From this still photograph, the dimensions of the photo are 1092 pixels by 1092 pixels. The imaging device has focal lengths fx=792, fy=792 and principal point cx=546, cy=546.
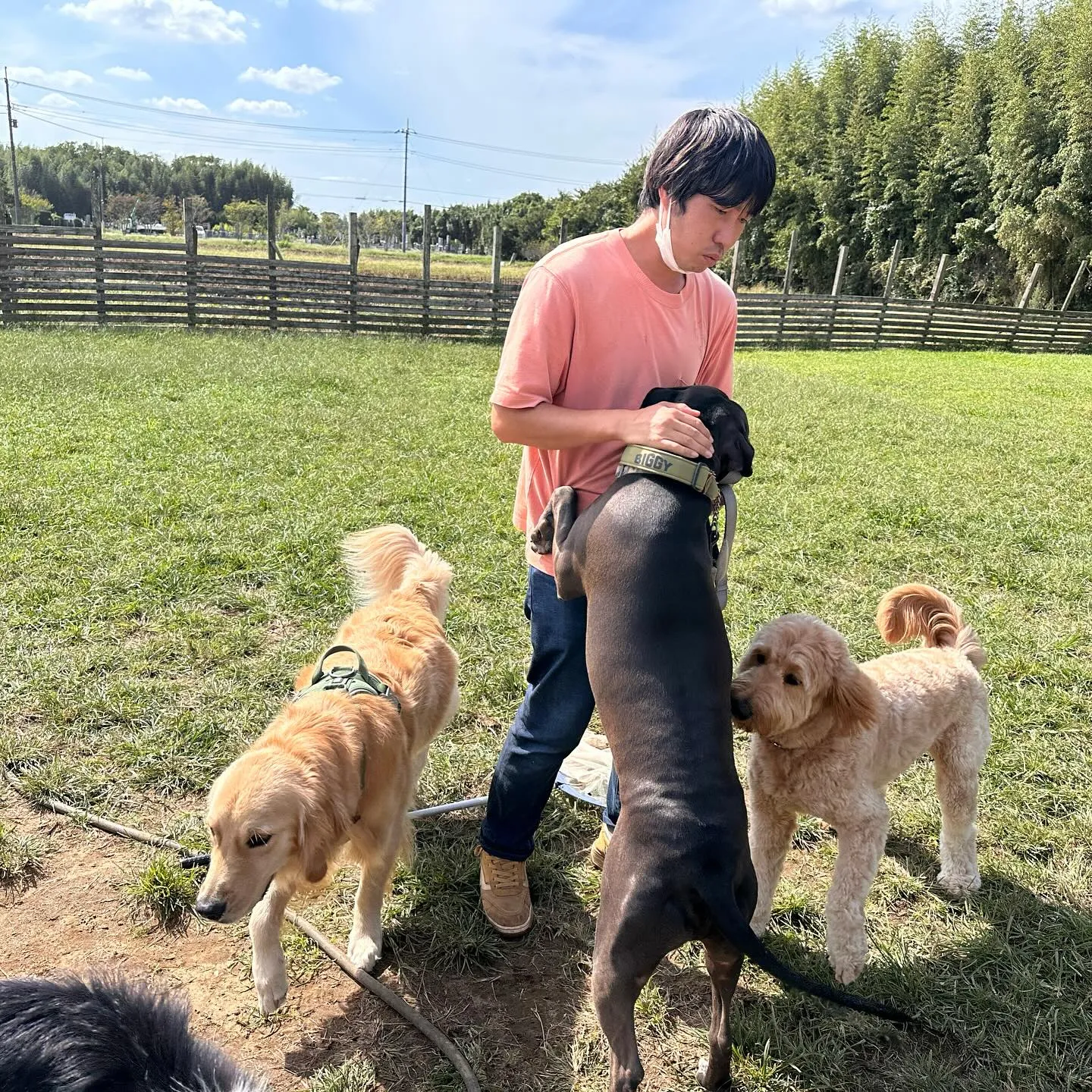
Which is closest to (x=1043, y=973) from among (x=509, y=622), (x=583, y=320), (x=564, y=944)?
(x=564, y=944)

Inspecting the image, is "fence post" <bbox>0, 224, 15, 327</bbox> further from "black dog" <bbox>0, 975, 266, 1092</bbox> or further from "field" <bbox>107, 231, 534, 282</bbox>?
"black dog" <bbox>0, 975, 266, 1092</bbox>

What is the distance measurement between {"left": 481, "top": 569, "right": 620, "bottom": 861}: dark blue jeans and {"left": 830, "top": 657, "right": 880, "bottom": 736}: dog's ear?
77 cm

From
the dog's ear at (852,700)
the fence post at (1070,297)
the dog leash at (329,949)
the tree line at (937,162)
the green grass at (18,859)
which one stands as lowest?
the green grass at (18,859)

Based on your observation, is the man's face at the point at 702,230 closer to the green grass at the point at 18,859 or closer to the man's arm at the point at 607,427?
the man's arm at the point at 607,427

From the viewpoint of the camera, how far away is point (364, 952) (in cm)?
256

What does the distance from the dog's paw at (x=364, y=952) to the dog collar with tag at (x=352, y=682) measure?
75 cm

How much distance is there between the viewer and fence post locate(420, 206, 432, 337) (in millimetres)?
18812

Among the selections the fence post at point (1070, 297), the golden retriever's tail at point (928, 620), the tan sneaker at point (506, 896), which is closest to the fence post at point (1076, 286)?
the fence post at point (1070, 297)

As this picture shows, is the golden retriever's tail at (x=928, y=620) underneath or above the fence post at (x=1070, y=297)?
underneath

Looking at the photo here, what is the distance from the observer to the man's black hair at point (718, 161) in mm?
2016

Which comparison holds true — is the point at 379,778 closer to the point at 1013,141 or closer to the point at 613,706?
the point at 613,706

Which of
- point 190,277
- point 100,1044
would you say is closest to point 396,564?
point 100,1044

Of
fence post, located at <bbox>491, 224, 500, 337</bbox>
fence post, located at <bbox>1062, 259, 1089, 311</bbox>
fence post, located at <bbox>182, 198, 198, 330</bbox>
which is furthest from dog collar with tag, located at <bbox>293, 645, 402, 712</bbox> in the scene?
fence post, located at <bbox>1062, 259, 1089, 311</bbox>

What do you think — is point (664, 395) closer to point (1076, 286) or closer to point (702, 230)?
point (702, 230)
